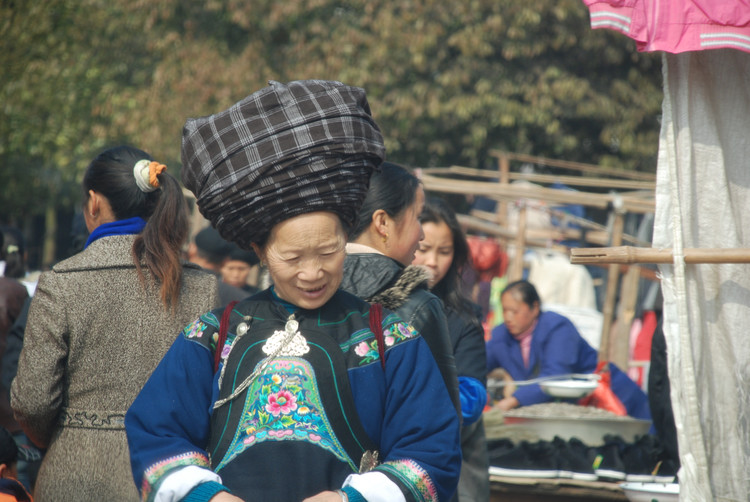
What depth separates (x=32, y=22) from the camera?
7.66 metres

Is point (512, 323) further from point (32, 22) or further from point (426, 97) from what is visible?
point (426, 97)

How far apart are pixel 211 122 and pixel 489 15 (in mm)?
12190

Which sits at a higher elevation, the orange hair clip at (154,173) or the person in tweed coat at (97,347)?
the orange hair clip at (154,173)

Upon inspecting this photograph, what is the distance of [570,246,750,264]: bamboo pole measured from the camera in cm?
251

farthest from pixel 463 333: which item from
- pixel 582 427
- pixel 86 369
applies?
pixel 582 427

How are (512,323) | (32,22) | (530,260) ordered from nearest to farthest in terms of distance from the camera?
(512,323) < (32,22) < (530,260)

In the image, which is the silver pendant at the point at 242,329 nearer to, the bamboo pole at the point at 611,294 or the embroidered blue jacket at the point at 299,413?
the embroidered blue jacket at the point at 299,413

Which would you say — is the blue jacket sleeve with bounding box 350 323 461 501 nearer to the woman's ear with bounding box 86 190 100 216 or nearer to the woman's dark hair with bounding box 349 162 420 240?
the woman's dark hair with bounding box 349 162 420 240

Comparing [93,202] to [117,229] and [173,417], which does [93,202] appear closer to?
[117,229]

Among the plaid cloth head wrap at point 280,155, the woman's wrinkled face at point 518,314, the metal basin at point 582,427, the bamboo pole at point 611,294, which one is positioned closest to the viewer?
the plaid cloth head wrap at point 280,155

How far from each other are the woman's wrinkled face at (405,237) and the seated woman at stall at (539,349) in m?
3.12

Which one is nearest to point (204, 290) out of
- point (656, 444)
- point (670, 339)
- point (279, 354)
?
point (279, 354)

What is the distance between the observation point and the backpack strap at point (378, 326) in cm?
208

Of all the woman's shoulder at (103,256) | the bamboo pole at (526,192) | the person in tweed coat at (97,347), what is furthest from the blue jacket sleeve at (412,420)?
the bamboo pole at (526,192)
